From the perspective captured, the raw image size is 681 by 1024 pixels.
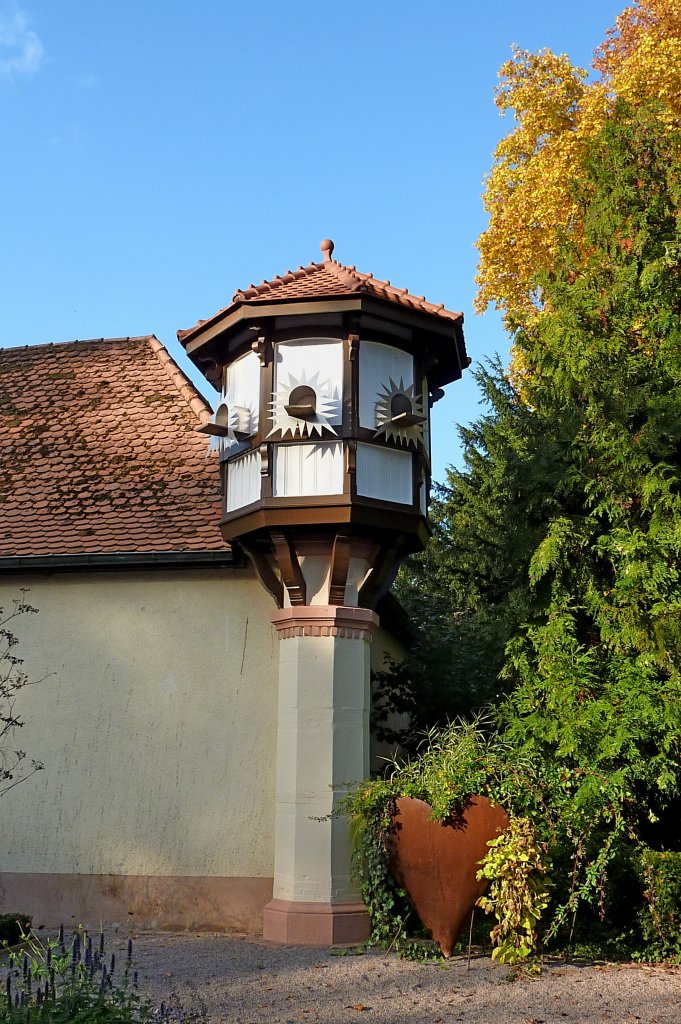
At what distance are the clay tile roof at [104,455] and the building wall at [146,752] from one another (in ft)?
1.60

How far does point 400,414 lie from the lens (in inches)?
415

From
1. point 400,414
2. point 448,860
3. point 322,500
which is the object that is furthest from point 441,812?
point 400,414

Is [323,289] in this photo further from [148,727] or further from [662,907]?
[662,907]

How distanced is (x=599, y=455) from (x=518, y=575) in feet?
5.03

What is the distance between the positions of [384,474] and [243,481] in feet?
4.96

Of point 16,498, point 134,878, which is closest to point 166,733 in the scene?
point 134,878

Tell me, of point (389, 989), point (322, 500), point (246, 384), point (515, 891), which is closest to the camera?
point (389, 989)

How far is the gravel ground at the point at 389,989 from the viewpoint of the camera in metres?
6.70

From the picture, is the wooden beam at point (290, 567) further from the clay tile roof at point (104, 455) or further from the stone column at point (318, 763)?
the clay tile roof at point (104, 455)

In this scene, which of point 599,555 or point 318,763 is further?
point 599,555

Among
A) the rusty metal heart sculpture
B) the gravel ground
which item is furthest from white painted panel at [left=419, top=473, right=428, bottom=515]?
the gravel ground

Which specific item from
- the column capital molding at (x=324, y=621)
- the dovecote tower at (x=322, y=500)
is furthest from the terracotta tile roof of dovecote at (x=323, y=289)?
the column capital molding at (x=324, y=621)

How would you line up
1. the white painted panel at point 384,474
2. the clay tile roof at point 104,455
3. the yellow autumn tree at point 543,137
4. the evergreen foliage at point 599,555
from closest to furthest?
the evergreen foliage at point 599,555
the white painted panel at point 384,474
the clay tile roof at point 104,455
the yellow autumn tree at point 543,137

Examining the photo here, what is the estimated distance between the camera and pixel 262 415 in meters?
10.3
